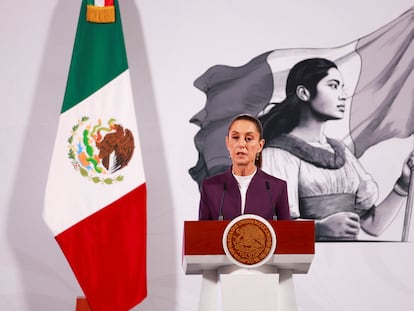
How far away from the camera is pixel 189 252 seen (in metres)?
3.31

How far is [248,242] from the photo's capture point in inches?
130

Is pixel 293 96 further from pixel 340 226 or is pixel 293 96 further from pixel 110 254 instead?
pixel 110 254

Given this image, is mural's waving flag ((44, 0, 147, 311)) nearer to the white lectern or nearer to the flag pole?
the white lectern

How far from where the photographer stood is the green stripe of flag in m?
4.70

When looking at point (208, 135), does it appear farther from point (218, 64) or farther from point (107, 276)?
point (107, 276)

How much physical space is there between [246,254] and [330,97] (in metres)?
2.17

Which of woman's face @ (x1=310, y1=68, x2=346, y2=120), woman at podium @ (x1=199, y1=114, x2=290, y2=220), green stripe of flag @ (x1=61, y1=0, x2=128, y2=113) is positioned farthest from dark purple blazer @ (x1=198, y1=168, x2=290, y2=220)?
woman's face @ (x1=310, y1=68, x2=346, y2=120)

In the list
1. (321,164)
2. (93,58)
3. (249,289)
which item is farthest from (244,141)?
(321,164)

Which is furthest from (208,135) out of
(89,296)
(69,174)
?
(89,296)

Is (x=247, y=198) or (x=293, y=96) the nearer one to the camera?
(x=247, y=198)

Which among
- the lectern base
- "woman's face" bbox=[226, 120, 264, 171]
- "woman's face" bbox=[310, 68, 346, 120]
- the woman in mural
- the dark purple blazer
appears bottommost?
the lectern base

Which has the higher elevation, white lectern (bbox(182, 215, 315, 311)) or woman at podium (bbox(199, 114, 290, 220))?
woman at podium (bbox(199, 114, 290, 220))

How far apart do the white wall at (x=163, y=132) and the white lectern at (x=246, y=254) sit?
5.44 ft

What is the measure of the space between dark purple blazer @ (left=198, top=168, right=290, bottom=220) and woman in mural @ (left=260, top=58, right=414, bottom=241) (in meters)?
1.38
